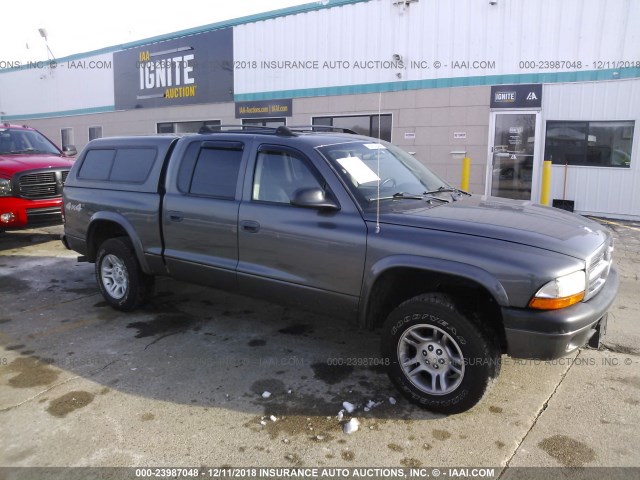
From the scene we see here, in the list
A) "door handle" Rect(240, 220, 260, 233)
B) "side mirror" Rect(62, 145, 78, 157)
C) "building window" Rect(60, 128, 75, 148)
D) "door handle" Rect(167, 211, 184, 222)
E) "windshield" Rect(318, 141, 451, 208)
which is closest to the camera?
"windshield" Rect(318, 141, 451, 208)

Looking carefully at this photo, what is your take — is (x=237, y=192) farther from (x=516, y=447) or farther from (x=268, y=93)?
(x=268, y=93)

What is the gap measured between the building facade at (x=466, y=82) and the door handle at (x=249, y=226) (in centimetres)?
Answer: 660

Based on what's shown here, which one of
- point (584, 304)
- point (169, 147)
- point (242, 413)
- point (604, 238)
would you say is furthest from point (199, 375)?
point (604, 238)

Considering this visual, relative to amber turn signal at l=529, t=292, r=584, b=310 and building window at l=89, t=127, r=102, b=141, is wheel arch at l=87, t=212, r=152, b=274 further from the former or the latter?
building window at l=89, t=127, r=102, b=141

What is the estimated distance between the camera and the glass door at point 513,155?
447 inches

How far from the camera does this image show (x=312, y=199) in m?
3.61

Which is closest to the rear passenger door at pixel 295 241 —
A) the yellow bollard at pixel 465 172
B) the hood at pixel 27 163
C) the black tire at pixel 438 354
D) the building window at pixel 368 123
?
the black tire at pixel 438 354

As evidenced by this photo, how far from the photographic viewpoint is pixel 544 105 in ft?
36.1

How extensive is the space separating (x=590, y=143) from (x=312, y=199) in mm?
9408

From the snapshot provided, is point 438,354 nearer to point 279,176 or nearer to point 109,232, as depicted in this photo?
point 279,176

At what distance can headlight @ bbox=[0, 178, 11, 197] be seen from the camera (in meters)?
7.97

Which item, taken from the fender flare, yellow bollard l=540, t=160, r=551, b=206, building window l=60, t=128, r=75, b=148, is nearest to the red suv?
the fender flare

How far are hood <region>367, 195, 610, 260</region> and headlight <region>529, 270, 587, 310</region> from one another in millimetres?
173

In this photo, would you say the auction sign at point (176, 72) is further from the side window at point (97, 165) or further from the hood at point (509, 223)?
the hood at point (509, 223)
